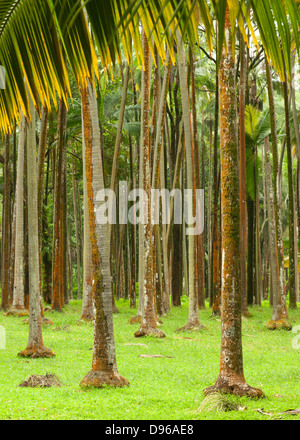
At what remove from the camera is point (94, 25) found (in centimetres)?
351

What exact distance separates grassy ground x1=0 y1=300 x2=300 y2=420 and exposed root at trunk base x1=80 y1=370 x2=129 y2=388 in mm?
218

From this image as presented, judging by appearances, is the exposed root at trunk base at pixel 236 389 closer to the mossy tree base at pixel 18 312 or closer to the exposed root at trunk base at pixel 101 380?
the exposed root at trunk base at pixel 101 380

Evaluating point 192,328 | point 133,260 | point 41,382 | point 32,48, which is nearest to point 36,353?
point 41,382

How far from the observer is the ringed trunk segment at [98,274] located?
307 inches

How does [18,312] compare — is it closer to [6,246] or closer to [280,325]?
[6,246]

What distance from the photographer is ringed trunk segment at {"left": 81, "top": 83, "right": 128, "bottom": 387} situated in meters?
7.79

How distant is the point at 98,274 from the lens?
779 centimetres

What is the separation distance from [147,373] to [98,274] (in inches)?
99.4

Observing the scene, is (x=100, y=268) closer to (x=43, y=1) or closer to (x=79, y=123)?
(x=43, y=1)

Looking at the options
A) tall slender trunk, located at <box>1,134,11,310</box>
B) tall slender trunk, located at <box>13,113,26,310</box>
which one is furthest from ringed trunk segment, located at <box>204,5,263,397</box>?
tall slender trunk, located at <box>1,134,11,310</box>

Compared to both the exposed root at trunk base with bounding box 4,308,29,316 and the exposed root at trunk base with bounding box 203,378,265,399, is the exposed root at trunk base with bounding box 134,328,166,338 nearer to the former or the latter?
the exposed root at trunk base with bounding box 4,308,29,316

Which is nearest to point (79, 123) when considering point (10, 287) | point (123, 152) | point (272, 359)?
point (123, 152)
